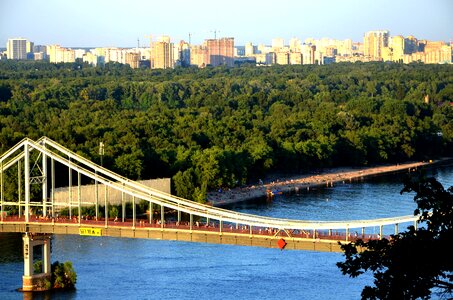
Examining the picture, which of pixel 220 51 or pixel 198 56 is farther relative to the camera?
pixel 220 51

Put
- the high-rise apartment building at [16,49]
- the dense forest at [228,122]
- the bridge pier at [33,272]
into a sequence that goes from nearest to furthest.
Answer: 1. the bridge pier at [33,272]
2. the dense forest at [228,122]
3. the high-rise apartment building at [16,49]

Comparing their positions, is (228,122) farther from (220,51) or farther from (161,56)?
(220,51)

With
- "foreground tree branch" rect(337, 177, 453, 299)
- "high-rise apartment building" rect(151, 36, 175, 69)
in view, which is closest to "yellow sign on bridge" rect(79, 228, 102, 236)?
"foreground tree branch" rect(337, 177, 453, 299)

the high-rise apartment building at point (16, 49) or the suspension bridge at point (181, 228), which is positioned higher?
the high-rise apartment building at point (16, 49)

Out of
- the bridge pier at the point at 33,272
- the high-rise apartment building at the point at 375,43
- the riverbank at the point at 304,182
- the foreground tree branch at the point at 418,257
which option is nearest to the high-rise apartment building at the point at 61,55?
the high-rise apartment building at the point at 375,43

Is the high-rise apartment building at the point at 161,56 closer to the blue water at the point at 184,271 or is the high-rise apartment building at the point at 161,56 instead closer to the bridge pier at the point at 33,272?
the blue water at the point at 184,271

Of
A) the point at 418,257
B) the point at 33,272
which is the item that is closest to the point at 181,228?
the point at 33,272

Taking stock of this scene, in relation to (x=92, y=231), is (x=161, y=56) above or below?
above
